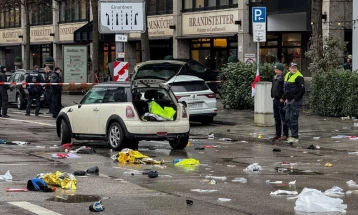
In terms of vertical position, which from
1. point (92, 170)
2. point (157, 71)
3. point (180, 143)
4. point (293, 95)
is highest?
point (157, 71)

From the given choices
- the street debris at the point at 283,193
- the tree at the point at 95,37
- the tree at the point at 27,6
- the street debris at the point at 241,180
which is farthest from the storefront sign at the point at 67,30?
the street debris at the point at 283,193

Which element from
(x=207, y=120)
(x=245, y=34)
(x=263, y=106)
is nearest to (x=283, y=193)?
(x=263, y=106)

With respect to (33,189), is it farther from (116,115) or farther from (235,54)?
(235,54)

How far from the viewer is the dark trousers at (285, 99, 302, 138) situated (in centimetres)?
1967

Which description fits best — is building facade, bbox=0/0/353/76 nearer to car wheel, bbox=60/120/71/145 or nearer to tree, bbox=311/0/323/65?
tree, bbox=311/0/323/65

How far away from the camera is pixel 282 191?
39.1 feet

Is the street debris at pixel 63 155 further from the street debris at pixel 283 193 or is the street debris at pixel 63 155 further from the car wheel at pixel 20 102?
the car wheel at pixel 20 102

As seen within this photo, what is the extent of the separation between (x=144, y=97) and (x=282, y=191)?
281 inches

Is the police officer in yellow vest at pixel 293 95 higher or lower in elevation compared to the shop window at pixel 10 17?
lower

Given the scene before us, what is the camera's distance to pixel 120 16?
87.2ft

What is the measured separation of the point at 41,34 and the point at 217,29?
Result: 990 inches

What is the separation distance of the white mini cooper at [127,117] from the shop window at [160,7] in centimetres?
3003

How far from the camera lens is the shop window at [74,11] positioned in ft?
190

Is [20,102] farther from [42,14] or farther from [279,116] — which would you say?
[42,14]
